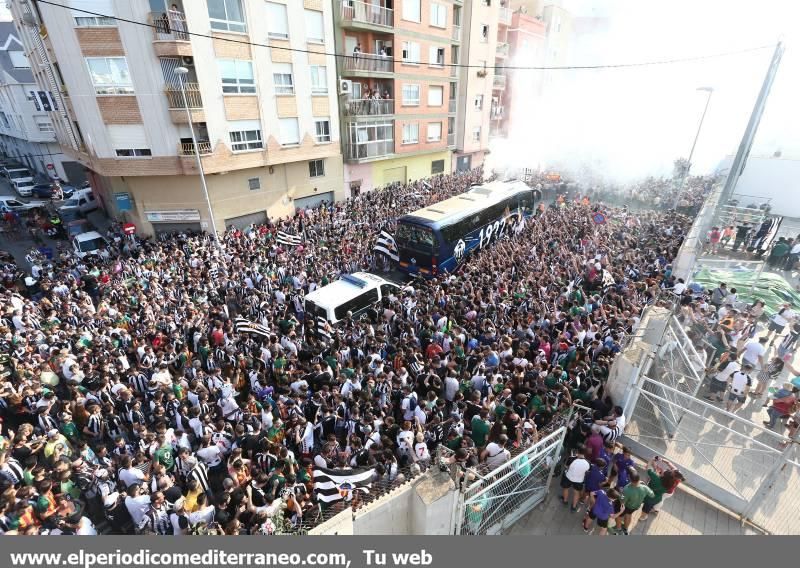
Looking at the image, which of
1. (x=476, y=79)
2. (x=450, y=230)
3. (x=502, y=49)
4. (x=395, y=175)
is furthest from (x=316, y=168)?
(x=502, y=49)

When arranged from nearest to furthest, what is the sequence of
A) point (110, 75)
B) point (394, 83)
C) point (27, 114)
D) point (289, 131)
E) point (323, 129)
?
point (110, 75)
point (289, 131)
point (323, 129)
point (394, 83)
point (27, 114)

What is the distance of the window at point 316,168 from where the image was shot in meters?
24.0

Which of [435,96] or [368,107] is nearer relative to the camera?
[368,107]

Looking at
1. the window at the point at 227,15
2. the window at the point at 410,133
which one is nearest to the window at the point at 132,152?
the window at the point at 227,15

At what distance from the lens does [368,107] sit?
24875 millimetres

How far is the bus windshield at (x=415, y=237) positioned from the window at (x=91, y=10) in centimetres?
1446

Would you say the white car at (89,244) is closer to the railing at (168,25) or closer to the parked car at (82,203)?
the railing at (168,25)

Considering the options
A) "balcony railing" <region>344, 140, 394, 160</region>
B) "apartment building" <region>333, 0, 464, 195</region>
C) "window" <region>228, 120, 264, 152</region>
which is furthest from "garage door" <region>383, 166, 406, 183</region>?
"window" <region>228, 120, 264, 152</region>

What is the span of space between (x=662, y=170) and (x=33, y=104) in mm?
59887

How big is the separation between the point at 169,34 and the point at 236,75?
2.92 metres

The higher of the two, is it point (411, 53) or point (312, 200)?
→ point (411, 53)

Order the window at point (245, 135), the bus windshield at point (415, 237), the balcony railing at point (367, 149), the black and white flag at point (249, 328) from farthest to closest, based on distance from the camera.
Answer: the balcony railing at point (367, 149)
the window at point (245, 135)
the bus windshield at point (415, 237)
the black and white flag at point (249, 328)

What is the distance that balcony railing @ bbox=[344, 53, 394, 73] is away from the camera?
23359 millimetres

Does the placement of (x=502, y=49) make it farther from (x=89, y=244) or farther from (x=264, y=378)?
(x=264, y=378)
